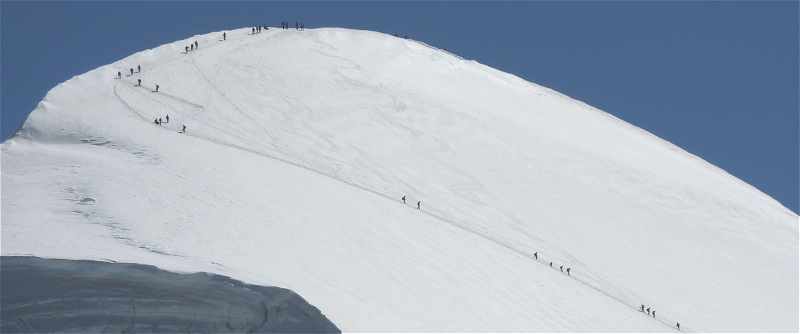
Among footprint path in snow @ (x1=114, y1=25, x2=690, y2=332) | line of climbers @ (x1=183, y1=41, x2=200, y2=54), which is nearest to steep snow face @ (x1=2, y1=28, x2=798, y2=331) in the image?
footprint path in snow @ (x1=114, y1=25, x2=690, y2=332)

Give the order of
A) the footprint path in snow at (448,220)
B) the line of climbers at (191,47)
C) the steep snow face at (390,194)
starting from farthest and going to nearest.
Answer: the line of climbers at (191,47)
the footprint path in snow at (448,220)
the steep snow face at (390,194)

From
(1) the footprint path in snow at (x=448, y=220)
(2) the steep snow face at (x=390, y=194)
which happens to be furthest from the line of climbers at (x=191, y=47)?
(1) the footprint path in snow at (x=448, y=220)

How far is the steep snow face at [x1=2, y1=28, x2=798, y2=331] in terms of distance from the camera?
39.8m

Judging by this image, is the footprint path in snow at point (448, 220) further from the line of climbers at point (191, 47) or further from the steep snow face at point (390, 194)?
the line of climbers at point (191, 47)

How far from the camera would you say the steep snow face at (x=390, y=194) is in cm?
3984

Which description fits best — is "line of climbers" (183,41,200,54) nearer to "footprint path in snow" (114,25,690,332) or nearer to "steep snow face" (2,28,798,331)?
"steep snow face" (2,28,798,331)

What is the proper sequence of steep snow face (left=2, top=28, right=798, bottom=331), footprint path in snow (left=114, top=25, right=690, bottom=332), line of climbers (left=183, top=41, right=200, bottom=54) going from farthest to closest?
line of climbers (left=183, top=41, right=200, bottom=54), footprint path in snow (left=114, top=25, right=690, bottom=332), steep snow face (left=2, top=28, right=798, bottom=331)

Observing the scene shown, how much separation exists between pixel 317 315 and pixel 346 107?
2546 cm

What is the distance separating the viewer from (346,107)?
192 ft

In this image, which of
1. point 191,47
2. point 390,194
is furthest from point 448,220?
point 191,47

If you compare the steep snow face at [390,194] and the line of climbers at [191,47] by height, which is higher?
the line of climbers at [191,47]

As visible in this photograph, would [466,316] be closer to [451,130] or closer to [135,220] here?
[135,220]

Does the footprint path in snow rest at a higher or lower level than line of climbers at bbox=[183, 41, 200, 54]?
lower

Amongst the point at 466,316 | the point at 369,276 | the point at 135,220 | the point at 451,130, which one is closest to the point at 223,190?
the point at 135,220
